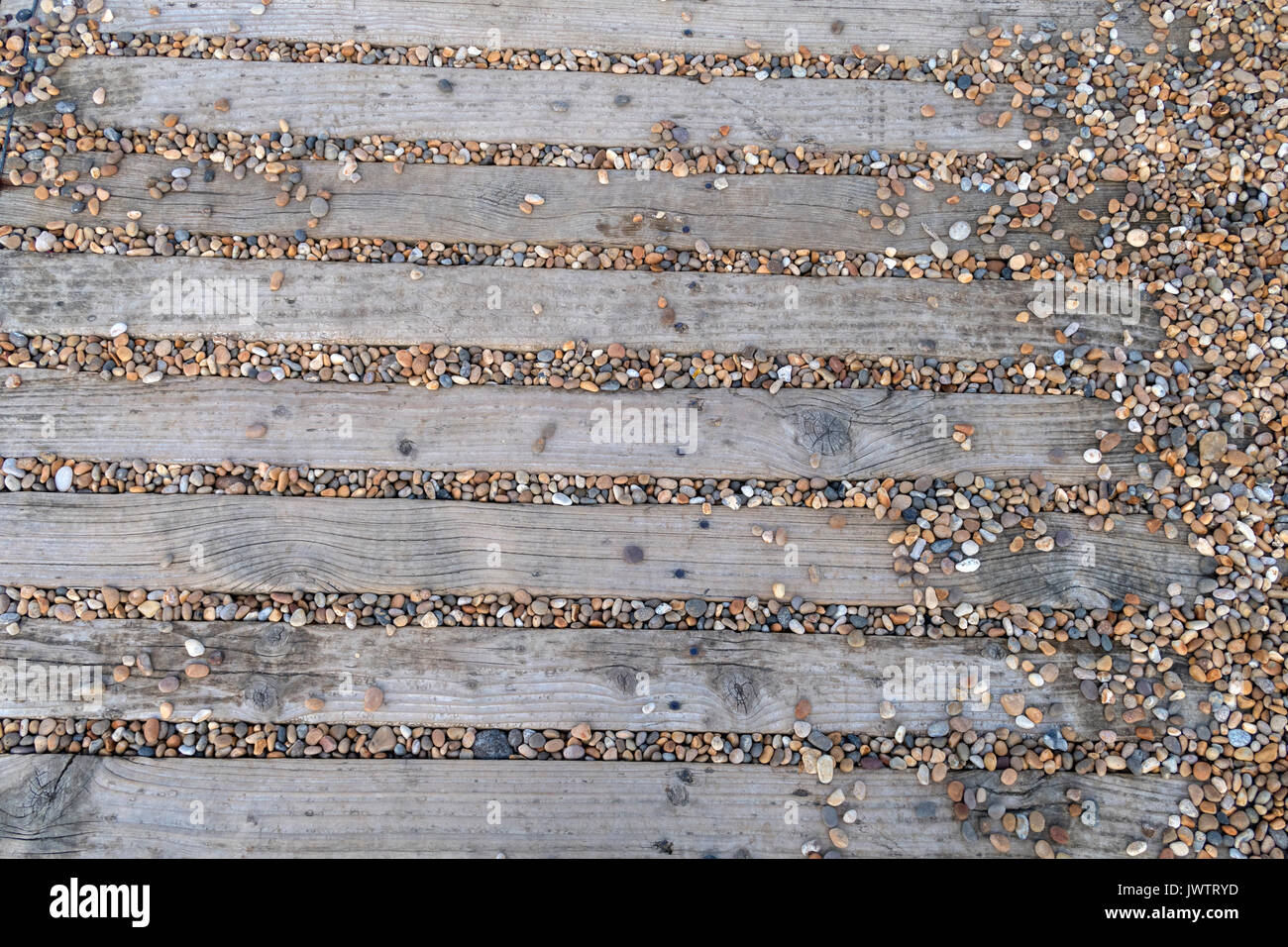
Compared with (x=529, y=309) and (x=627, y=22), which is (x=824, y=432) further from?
(x=627, y=22)

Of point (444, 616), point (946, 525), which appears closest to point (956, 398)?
point (946, 525)

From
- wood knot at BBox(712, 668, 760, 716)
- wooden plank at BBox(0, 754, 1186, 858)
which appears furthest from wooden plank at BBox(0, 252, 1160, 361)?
wooden plank at BBox(0, 754, 1186, 858)

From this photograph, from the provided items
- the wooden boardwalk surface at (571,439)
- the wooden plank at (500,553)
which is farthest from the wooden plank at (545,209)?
the wooden plank at (500,553)

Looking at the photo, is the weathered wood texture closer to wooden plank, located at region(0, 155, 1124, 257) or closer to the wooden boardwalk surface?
the wooden boardwalk surface

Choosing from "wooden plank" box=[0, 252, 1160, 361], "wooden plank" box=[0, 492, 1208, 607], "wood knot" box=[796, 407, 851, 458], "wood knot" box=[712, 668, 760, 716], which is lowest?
"wood knot" box=[712, 668, 760, 716]

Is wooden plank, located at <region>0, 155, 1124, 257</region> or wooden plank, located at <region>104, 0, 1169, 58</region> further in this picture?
wooden plank, located at <region>104, 0, 1169, 58</region>

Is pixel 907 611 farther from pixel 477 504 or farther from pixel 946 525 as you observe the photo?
pixel 477 504
